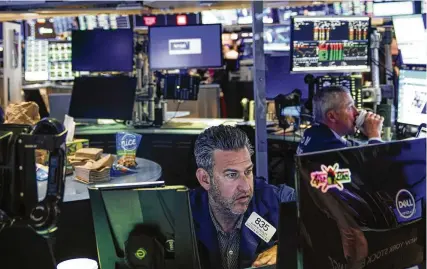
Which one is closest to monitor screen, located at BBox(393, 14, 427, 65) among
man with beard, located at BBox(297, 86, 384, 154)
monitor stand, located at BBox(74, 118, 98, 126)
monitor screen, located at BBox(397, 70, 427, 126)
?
monitor screen, located at BBox(397, 70, 427, 126)

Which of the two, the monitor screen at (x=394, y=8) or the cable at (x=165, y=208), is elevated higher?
the monitor screen at (x=394, y=8)

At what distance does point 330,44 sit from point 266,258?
3.49 meters

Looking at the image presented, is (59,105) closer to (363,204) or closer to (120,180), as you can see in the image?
(120,180)

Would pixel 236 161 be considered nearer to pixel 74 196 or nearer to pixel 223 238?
pixel 223 238

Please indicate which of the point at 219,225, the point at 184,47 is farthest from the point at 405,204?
the point at 184,47

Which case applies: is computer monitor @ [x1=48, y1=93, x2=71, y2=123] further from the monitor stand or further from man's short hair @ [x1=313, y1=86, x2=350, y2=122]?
man's short hair @ [x1=313, y1=86, x2=350, y2=122]

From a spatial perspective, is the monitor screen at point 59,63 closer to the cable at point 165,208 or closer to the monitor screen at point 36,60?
the monitor screen at point 36,60

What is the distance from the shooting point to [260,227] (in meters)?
1.78

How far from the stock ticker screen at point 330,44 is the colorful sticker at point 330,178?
12.3 feet

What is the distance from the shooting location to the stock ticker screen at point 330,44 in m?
4.81

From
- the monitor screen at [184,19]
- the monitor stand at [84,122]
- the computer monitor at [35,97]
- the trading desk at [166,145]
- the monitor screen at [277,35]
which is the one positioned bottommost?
the trading desk at [166,145]

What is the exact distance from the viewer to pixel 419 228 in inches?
54.4

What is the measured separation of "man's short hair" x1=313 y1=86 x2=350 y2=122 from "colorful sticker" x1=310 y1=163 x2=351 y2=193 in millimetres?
2678

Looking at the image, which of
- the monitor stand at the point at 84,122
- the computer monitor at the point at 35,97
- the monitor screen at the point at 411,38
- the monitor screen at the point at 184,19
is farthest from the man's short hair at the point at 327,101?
the monitor screen at the point at 184,19
